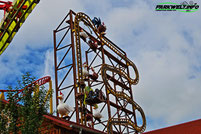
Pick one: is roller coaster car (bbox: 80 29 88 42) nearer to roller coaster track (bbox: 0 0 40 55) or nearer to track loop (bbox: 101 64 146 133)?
track loop (bbox: 101 64 146 133)

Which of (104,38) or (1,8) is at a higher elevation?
(104,38)

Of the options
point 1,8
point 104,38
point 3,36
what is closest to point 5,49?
point 3,36

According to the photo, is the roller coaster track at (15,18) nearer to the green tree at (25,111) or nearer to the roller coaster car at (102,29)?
the green tree at (25,111)

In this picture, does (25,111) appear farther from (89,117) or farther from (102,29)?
(102,29)

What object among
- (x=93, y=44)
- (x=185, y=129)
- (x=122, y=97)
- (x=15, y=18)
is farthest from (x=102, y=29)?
(x=185, y=129)

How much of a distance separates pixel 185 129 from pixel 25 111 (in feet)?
30.3

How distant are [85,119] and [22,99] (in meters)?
7.94

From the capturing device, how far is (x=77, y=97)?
18922 millimetres

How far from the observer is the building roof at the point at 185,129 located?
53.3ft

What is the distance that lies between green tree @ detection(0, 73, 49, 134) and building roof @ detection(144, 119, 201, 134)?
8.23m

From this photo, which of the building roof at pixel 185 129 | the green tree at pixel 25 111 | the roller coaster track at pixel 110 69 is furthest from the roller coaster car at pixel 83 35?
the green tree at pixel 25 111

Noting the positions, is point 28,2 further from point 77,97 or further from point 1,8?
point 77,97

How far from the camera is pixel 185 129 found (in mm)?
16594

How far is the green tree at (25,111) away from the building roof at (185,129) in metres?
8.23
